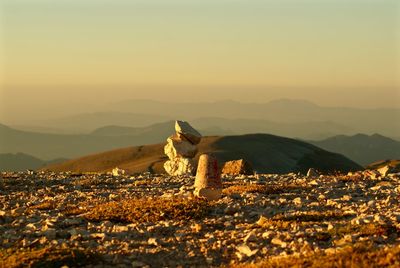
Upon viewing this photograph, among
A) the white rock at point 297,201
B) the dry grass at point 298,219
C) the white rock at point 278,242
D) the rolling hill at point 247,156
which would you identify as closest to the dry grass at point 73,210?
the dry grass at point 298,219

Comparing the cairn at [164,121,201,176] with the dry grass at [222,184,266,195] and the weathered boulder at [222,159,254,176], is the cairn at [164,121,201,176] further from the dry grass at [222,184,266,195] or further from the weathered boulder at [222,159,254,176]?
the dry grass at [222,184,266,195]

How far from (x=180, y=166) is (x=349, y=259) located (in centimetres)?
3643

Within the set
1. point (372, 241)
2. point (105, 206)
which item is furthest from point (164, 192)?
point (372, 241)

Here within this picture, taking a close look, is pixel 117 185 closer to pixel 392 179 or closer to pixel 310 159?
pixel 392 179

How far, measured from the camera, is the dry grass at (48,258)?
16.6 meters

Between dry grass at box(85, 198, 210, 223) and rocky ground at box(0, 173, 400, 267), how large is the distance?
0.04 meters

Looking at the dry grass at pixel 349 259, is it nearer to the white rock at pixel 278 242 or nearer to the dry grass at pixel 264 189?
the white rock at pixel 278 242

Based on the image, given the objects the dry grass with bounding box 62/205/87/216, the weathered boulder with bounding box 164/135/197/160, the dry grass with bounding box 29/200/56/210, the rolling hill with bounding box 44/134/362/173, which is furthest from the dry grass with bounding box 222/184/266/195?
the rolling hill with bounding box 44/134/362/173

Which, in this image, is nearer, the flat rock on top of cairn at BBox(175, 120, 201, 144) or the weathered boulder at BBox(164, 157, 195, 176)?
the flat rock on top of cairn at BBox(175, 120, 201, 144)

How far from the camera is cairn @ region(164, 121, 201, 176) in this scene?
4950 centimetres

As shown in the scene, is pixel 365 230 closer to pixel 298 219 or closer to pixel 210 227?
pixel 298 219

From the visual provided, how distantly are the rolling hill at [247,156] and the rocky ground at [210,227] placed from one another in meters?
95.0

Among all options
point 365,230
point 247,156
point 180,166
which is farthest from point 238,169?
point 247,156

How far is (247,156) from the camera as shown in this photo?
447 feet
